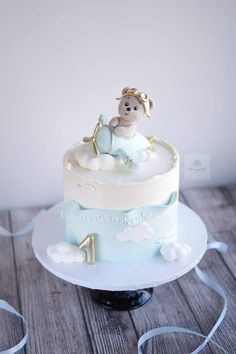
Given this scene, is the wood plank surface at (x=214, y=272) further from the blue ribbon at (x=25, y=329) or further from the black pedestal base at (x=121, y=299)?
A: the blue ribbon at (x=25, y=329)

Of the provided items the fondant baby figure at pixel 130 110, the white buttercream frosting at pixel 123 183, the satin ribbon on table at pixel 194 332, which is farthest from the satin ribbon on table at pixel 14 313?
the fondant baby figure at pixel 130 110

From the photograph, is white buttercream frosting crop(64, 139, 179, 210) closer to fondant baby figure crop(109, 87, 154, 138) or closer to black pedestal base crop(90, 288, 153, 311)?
fondant baby figure crop(109, 87, 154, 138)

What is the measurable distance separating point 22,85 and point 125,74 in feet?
0.91

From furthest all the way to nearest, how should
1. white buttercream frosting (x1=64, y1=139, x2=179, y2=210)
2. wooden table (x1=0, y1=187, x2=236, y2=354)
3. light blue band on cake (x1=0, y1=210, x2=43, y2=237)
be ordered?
1. light blue band on cake (x1=0, y1=210, x2=43, y2=237)
2. wooden table (x1=0, y1=187, x2=236, y2=354)
3. white buttercream frosting (x1=64, y1=139, x2=179, y2=210)

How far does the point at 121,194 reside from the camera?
1098 millimetres

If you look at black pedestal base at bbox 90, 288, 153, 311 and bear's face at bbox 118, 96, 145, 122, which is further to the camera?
black pedestal base at bbox 90, 288, 153, 311

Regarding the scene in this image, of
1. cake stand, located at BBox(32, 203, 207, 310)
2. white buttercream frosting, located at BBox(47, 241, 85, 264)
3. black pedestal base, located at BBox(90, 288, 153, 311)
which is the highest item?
white buttercream frosting, located at BBox(47, 241, 85, 264)

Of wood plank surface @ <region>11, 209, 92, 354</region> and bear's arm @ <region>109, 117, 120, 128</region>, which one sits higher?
bear's arm @ <region>109, 117, 120, 128</region>

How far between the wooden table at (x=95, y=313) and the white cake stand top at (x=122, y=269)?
0.16m

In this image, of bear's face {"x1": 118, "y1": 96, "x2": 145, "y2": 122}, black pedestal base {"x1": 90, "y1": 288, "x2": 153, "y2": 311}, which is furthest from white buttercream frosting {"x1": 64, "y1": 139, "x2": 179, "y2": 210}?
black pedestal base {"x1": 90, "y1": 288, "x2": 153, "y2": 311}

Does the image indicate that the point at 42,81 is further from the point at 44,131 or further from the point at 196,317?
the point at 196,317

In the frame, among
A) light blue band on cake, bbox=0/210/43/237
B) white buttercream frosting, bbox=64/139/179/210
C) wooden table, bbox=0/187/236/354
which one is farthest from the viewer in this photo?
light blue band on cake, bbox=0/210/43/237

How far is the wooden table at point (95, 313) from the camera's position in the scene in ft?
3.95

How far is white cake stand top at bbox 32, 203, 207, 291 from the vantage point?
3.67ft
